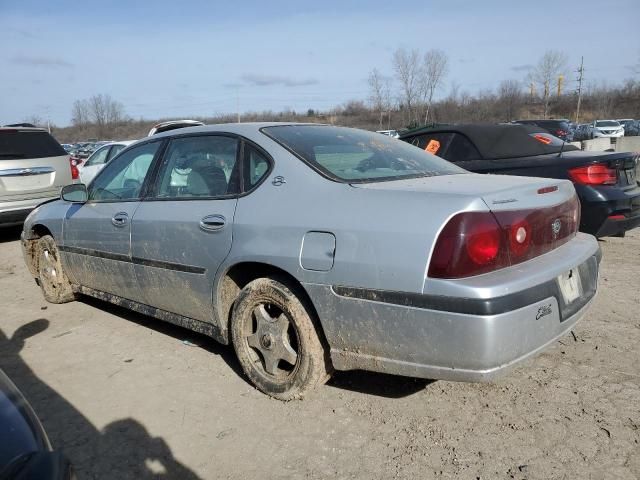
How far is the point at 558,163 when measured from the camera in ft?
17.7

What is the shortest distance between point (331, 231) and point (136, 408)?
62.0 inches

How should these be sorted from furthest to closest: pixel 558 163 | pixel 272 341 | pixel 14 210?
pixel 14 210
pixel 558 163
pixel 272 341

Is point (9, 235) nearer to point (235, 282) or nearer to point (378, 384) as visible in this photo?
point (235, 282)

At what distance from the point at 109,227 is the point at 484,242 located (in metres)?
2.82

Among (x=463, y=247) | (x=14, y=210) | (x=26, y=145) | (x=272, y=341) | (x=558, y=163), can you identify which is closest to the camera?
(x=463, y=247)

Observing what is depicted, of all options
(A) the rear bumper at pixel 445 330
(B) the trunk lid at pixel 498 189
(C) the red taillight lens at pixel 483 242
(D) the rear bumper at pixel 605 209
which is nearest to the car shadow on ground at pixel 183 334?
(A) the rear bumper at pixel 445 330

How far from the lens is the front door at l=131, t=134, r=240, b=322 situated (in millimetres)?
3172

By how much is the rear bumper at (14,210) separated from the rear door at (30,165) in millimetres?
63

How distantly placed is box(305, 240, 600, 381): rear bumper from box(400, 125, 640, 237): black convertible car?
2841mm

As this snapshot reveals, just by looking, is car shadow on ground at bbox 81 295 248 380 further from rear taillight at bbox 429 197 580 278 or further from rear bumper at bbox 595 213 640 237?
rear bumper at bbox 595 213 640 237

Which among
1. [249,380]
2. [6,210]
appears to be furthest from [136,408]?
[6,210]

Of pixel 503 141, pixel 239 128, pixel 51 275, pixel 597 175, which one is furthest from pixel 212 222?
pixel 503 141

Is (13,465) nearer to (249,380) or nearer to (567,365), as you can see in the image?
(249,380)

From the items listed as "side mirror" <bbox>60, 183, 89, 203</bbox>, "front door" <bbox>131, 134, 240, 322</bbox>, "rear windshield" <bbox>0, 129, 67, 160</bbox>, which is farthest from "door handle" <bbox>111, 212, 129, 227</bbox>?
"rear windshield" <bbox>0, 129, 67, 160</bbox>
